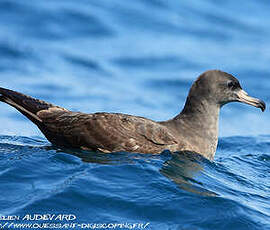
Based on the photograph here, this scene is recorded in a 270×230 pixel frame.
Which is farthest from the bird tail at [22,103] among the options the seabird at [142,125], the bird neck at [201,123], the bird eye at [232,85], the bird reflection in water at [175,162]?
the bird eye at [232,85]

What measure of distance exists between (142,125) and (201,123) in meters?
1.04

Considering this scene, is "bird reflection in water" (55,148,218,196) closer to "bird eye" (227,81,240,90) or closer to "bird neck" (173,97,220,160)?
"bird neck" (173,97,220,160)

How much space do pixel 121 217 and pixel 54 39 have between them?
30.3 feet

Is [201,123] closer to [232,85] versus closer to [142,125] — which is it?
[232,85]

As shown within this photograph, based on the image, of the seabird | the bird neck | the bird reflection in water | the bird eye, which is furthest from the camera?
the bird eye

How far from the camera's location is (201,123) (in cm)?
830

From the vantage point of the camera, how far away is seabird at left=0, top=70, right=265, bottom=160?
24.6 ft

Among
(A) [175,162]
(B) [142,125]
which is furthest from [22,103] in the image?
(A) [175,162]

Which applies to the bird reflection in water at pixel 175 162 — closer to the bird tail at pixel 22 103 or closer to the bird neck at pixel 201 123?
the bird neck at pixel 201 123

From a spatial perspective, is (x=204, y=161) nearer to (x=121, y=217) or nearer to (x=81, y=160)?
(x=81, y=160)

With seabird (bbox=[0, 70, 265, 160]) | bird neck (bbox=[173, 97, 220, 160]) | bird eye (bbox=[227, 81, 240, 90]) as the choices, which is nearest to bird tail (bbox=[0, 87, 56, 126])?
seabird (bbox=[0, 70, 265, 160])

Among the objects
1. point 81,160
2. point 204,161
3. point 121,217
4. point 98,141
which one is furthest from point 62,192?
point 204,161

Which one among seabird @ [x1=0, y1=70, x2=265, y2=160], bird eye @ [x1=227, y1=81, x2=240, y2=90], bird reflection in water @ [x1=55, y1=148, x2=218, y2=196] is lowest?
bird reflection in water @ [x1=55, y1=148, x2=218, y2=196]

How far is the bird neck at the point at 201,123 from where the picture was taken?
26.6 ft
